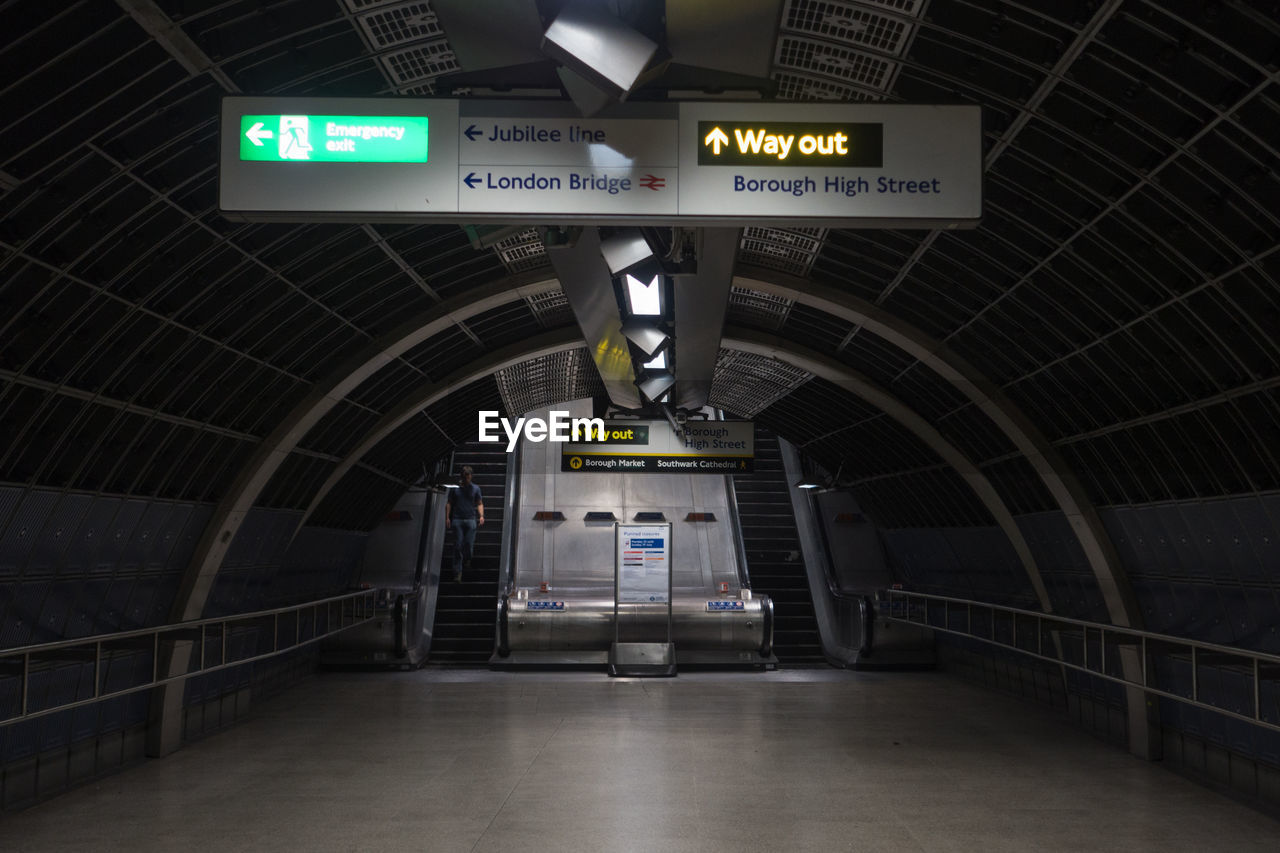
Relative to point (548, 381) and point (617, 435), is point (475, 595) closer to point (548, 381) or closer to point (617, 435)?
point (548, 381)

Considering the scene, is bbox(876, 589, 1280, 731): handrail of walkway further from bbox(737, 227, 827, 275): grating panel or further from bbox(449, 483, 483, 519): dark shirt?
bbox(449, 483, 483, 519): dark shirt

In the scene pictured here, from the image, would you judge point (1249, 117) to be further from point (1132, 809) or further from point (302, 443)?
point (302, 443)

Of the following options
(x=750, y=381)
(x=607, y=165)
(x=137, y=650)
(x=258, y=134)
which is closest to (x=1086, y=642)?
(x=607, y=165)

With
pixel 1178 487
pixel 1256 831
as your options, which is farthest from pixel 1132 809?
pixel 1178 487

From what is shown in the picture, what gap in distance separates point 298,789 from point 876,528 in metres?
16.6

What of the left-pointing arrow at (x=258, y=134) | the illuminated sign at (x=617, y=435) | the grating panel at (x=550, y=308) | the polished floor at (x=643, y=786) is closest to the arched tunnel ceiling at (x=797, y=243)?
the left-pointing arrow at (x=258, y=134)

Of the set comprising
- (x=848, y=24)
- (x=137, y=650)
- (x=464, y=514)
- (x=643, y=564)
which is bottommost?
(x=137, y=650)

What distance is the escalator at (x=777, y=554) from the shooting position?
25.0 metres

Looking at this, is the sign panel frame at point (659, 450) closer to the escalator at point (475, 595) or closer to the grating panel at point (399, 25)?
the escalator at point (475, 595)

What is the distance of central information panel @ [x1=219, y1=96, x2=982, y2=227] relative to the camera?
258 inches

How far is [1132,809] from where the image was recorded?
1038cm

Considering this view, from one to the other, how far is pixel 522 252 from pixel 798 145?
7786 mm

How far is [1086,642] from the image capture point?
477 inches

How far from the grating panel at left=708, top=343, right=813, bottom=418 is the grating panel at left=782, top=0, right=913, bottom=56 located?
11775mm
